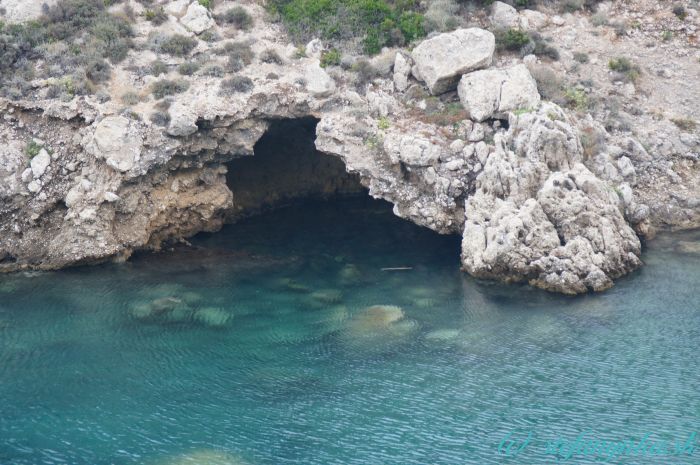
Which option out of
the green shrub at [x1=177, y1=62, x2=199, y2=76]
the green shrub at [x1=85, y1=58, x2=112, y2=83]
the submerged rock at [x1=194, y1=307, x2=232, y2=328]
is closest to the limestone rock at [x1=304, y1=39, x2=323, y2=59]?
the green shrub at [x1=177, y1=62, x2=199, y2=76]

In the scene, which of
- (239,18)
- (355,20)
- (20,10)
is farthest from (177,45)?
(355,20)

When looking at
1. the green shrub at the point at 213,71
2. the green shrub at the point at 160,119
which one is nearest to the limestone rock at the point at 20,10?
the green shrub at the point at 213,71

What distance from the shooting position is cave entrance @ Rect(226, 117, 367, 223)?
4525 cm

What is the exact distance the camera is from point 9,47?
39375mm

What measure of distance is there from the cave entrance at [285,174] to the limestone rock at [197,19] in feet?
22.3

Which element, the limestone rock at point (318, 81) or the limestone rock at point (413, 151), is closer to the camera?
the limestone rock at point (413, 151)

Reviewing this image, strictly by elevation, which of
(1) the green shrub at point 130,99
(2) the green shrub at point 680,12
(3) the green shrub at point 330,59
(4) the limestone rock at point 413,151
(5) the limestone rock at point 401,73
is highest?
(2) the green shrub at point 680,12

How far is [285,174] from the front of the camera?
155 ft

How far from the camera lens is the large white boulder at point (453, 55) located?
125ft

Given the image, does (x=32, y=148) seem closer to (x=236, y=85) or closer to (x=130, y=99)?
(x=130, y=99)

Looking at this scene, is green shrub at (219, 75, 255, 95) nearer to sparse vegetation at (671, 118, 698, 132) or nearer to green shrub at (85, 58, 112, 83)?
green shrub at (85, 58, 112, 83)

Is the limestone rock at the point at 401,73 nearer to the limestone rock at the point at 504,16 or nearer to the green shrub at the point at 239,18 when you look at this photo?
the limestone rock at the point at 504,16

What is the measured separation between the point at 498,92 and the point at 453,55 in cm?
316

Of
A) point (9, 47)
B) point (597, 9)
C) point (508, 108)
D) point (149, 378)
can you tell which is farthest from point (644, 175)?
point (9, 47)
